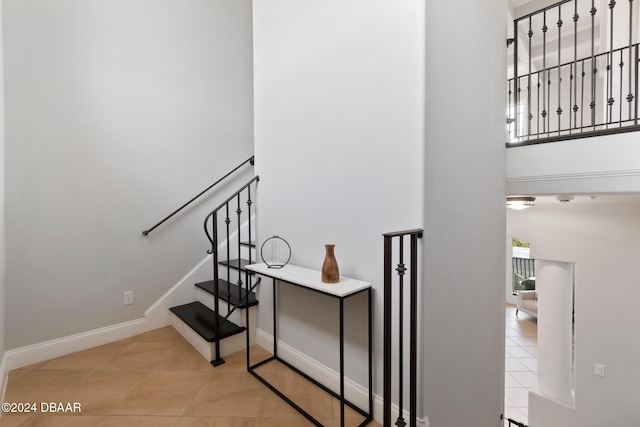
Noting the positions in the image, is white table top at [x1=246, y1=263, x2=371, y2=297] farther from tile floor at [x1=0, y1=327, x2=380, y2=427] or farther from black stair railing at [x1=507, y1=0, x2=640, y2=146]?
black stair railing at [x1=507, y1=0, x2=640, y2=146]

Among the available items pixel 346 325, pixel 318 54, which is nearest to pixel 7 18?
pixel 318 54

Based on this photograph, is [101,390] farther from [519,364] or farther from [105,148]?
[519,364]

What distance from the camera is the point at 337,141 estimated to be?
5.93ft

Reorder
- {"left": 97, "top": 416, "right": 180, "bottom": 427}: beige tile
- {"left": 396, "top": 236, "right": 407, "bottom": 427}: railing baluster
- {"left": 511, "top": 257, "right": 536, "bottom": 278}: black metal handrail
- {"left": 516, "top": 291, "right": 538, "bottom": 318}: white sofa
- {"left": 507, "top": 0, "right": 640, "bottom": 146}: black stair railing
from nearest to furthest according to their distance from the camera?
{"left": 396, "top": 236, "right": 407, "bottom": 427}: railing baluster
{"left": 97, "top": 416, "right": 180, "bottom": 427}: beige tile
{"left": 507, "top": 0, "right": 640, "bottom": 146}: black stair railing
{"left": 516, "top": 291, "right": 538, "bottom": 318}: white sofa
{"left": 511, "top": 257, "right": 536, "bottom": 278}: black metal handrail

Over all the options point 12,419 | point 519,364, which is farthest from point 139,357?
point 519,364

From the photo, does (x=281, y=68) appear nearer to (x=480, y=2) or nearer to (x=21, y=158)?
(x=480, y=2)

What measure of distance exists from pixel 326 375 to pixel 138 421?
1.11 meters

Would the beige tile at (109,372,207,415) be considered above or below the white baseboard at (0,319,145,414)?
below

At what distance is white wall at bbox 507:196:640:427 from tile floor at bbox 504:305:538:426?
0.59 meters

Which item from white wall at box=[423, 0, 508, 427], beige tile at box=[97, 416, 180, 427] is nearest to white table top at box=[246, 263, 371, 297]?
white wall at box=[423, 0, 508, 427]

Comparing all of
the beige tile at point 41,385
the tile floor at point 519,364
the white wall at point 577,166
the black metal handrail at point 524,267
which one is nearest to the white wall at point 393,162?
the white wall at point 577,166

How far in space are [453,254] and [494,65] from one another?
1.63 meters

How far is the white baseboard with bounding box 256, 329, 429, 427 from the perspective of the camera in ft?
5.34

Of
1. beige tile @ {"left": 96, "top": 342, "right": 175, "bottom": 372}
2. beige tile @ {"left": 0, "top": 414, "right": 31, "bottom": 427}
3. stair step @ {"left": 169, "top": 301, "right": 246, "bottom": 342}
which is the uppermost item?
stair step @ {"left": 169, "top": 301, "right": 246, "bottom": 342}
